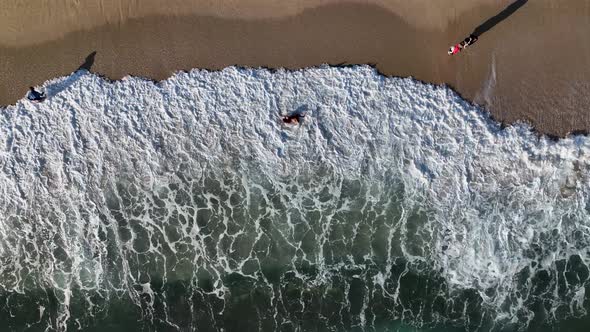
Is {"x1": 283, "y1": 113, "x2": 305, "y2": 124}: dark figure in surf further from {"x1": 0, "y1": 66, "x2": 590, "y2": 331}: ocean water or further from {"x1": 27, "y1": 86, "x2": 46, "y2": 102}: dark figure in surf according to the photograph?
{"x1": 27, "y1": 86, "x2": 46, "y2": 102}: dark figure in surf

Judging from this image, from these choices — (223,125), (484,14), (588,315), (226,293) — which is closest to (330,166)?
(223,125)

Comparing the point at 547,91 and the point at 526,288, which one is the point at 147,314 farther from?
the point at 547,91

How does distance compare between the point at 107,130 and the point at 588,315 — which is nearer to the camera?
the point at 588,315

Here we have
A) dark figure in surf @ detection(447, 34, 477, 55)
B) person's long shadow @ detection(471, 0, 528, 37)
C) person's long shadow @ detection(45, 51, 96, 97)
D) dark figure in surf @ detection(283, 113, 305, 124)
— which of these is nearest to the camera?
dark figure in surf @ detection(447, 34, 477, 55)

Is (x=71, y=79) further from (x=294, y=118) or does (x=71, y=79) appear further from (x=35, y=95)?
(x=294, y=118)

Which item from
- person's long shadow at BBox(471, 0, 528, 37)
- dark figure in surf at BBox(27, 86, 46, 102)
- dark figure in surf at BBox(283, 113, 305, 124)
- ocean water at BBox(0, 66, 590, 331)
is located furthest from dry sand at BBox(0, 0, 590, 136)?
dark figure in surf at BBox(283, 113, 305, 124)
